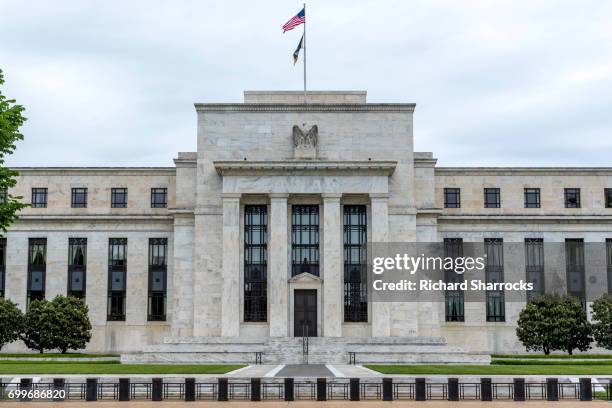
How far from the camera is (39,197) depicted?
76.8m

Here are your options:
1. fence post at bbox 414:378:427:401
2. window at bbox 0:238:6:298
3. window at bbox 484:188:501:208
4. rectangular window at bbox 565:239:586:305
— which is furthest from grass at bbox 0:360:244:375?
rectangular window at bbox 565:239:586:305

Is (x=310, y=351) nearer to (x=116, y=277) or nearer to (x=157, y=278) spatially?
(x=157, y=278)

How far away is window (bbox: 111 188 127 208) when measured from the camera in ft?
252

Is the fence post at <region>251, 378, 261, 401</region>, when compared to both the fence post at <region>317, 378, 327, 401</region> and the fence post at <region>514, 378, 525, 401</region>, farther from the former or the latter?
the fence post at <region>514, 378, 525, 401</region>

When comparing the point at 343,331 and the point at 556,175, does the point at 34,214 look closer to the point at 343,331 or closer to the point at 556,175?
the point at 343,331

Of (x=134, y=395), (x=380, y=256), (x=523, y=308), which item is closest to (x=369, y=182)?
(x=380, y=256)

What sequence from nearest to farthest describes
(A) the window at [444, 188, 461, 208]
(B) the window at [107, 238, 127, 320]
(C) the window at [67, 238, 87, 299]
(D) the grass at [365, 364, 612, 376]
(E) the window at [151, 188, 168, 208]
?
(D) the grass at [365, 364, 612, 376] → (B) the window at [107, 238, 127, 320] → (C) the window at [67, 238, 87, 299] → (A) the window at [444, 188, 461, 208] → (E) the window at [151, 188, 168, 208]

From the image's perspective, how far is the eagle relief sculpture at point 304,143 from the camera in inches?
2859

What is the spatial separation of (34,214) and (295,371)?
3460 centimetres

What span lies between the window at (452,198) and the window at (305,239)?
39.7ft

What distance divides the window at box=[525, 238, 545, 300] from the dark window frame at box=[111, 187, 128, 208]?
34.4 m

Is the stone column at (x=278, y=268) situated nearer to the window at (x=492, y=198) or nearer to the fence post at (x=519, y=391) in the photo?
the window at (x=492, y=198)

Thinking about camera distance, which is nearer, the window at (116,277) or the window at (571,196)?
the window at (116,277)

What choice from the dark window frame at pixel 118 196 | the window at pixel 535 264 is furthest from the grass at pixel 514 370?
the dark window frame at pixel 118 196
